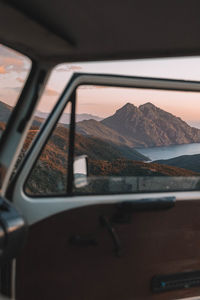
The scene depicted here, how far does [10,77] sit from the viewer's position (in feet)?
6.84

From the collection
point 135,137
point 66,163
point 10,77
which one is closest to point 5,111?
point 10,77

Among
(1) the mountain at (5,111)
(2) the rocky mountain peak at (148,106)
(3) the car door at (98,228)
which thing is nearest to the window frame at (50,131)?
(3) the car door at (98,228)

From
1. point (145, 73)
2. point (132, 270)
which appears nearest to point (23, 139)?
point (145, 73)

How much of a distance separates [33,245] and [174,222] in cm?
99

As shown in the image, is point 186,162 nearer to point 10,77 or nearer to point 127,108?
point 127,108

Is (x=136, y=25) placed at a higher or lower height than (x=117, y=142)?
higher

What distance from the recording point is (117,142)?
2.36 m

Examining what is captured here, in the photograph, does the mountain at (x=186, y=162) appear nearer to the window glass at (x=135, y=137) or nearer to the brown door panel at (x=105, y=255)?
the window glass at (x=135, y=137)

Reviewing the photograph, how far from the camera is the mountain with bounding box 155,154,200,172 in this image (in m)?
2.42

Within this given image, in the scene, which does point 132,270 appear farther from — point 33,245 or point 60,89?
point 60,89

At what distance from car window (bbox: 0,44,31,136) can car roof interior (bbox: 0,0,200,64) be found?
2.3 inches

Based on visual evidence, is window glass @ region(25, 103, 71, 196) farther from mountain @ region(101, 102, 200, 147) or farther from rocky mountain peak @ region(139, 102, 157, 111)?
rocky mountain peak @ region(139, 102, 157, 111)

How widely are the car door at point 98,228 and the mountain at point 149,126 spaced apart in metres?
0.16

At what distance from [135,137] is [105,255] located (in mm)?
823
